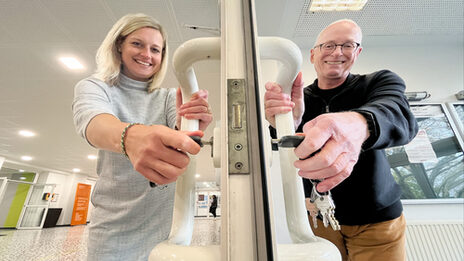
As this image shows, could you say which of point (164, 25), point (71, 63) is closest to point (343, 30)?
point (164, 25)

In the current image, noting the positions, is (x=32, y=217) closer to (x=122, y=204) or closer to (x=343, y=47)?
(x=122, y=204)

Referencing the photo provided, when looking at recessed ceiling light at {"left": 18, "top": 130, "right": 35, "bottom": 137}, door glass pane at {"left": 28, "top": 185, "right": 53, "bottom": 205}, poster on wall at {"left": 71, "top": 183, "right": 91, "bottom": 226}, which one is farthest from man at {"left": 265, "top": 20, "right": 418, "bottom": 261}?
poster on wall at {"left": 71, "top": 183, "right": 91, "bottom": 226}

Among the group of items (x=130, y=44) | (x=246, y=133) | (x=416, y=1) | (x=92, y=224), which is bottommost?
(x=92, y=224)

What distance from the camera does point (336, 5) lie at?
1899mm

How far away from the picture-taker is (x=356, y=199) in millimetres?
849

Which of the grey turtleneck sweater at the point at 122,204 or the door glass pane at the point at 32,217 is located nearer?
the grey turtleneck sweater at the point at 122,204

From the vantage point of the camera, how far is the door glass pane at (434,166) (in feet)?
5.93

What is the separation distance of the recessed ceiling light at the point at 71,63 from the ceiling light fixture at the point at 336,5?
2.80 meters

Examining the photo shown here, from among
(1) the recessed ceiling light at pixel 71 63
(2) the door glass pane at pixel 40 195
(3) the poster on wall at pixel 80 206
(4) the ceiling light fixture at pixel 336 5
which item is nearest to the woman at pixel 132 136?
(4) the ceiling light fixture at pixel 336 5

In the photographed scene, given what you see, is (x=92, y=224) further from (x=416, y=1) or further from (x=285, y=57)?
(x=416, y=1)

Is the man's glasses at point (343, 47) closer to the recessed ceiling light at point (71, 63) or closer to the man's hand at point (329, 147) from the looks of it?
the man's hand at point (329, 147)

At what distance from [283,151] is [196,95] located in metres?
0.22

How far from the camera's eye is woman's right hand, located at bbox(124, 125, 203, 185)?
285 millimetres

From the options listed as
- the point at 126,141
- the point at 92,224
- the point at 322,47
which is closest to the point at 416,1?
the point at 322,47
